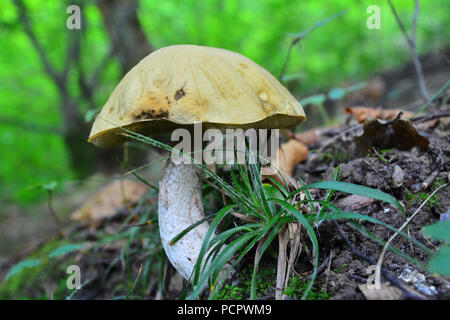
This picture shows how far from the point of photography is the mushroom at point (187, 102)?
0.93 meters

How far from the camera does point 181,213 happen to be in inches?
45.8

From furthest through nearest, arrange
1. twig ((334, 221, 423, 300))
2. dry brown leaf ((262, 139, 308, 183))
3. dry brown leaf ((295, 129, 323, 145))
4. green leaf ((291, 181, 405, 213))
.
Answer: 1. dry brown leaf ((295, 129, 323, 145))
2. dry brown leaf ((262, 139, 308, 183))
3. green leaf ((291, 181, 405, 213))
4. twig ((334, 221, 423, 300))

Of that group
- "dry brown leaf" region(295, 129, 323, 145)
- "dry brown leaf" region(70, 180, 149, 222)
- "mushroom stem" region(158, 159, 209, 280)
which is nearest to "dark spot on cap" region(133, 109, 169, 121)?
"mushroom stem" region(158, 159, 209, 280)

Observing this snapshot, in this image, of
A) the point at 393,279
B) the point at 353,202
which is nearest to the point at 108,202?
the point at 353,202

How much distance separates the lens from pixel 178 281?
54.1 inches

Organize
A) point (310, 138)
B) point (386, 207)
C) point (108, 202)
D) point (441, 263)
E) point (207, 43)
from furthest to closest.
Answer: point (207, 43), point (108, 202), point (310, 138), point (386, 207), point (441, 263)

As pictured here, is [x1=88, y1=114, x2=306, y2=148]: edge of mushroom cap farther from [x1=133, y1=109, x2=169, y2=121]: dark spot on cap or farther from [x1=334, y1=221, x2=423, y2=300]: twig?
[x1=334, y1=221, x2=423, y2=300]: twig

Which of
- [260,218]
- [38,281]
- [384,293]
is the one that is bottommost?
[38,281]

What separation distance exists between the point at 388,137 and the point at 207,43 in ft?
17.0

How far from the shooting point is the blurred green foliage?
480 cm

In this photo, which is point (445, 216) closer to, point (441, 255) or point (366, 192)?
point (366, 192)

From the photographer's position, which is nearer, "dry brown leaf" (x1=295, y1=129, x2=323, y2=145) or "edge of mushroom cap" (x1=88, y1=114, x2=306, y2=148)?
"edge of mushroom cap" (x1=88, y1=114, x2=306, y2=148)
